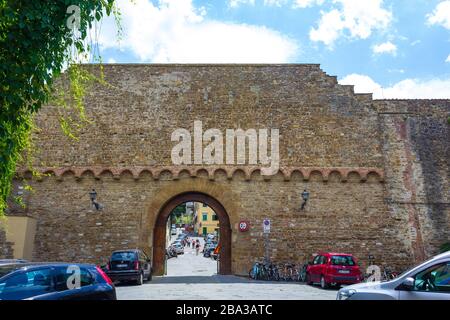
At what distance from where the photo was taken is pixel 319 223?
→ 1830 cm

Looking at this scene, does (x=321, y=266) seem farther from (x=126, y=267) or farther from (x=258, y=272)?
(x=126, y=267)

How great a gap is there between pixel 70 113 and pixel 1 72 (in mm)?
13806

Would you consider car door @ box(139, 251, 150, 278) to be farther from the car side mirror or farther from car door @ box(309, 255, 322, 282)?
the car side mirror

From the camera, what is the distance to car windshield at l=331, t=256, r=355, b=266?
1446 cm

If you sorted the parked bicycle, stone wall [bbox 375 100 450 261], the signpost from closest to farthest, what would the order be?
the parked bicycle → the signpost → stone wall [bbox 375 100 450 261]

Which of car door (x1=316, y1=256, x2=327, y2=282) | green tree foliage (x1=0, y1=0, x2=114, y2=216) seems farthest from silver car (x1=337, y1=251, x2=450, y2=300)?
car door (x1=316, y1=256, x2=327, y2=282)

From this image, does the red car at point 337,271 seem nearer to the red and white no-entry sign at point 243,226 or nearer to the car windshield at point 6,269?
the red and white no-entry sign at point 243,226

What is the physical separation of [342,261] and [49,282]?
11.2 metres

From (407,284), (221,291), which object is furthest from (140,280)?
(407,284)

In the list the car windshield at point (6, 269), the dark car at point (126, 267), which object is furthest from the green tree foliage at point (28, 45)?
the dark car at point (126, 267)

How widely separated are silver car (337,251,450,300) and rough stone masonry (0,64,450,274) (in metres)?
12.7

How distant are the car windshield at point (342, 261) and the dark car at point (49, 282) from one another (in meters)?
9.90

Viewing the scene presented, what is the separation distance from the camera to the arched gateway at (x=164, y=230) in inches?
741
